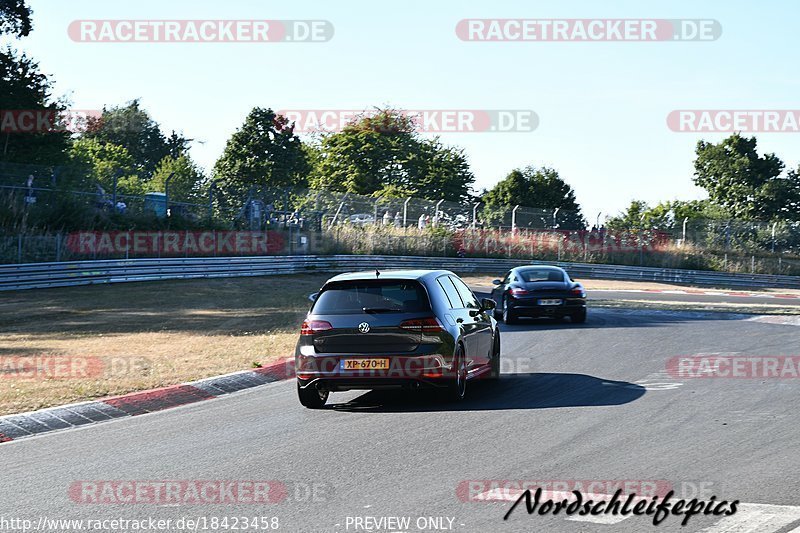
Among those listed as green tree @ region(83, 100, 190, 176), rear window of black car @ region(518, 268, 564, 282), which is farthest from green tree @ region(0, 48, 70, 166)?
green tree @ region(83, 100, 190, 176)

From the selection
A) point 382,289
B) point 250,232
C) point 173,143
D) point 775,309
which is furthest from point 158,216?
point 173,143

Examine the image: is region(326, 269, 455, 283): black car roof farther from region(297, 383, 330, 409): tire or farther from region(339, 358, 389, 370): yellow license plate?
region(297, 383, 330, 409): tire

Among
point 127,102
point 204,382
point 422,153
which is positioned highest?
point 127,102

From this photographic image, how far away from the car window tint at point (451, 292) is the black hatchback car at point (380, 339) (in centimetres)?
Answer: 28

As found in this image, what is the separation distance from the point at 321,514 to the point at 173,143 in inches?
4937

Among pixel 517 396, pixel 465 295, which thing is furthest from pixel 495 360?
pixel 517 396

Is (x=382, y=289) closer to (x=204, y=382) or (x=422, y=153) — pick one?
(x=204, y=382)

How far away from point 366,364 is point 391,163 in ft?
272

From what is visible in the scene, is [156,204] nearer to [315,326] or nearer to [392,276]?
[392,276]

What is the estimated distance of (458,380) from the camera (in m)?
11.3

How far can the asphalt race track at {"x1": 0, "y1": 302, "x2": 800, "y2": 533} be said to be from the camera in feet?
21.6

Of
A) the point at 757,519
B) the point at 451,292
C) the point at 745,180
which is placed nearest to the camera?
the point at 757,519

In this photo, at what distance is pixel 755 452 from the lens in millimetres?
8375

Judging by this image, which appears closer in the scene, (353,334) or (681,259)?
(353,334)
